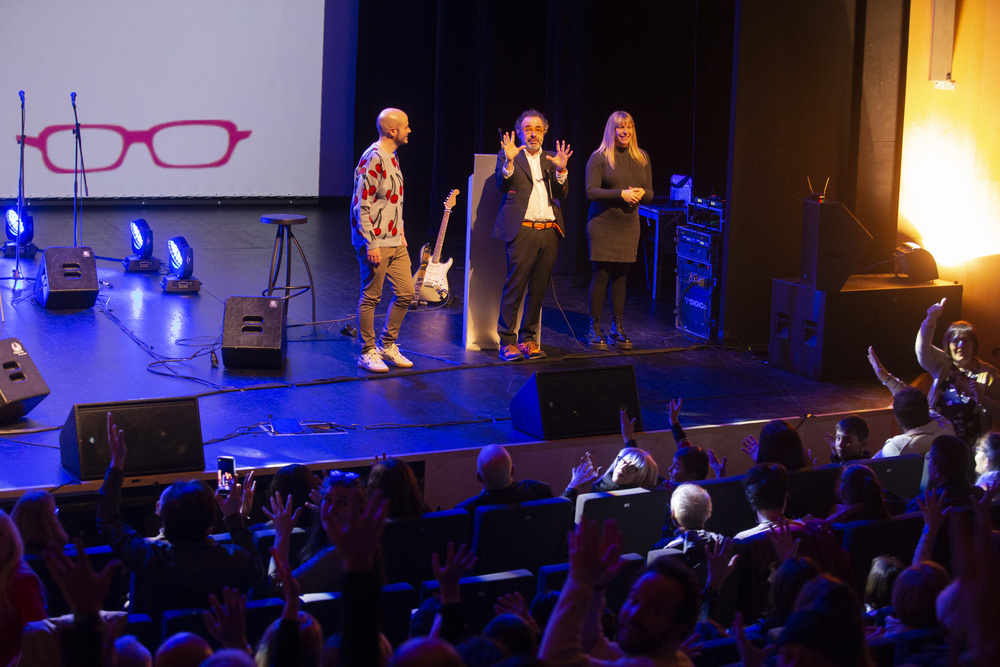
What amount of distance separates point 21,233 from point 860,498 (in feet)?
27.0

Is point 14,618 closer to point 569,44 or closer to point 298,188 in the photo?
point 569,44

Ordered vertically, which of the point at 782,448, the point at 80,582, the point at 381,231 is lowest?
the point at 782,448

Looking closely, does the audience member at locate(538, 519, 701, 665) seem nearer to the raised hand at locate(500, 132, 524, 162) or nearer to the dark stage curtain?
the raised hand at locate(500, 132, 524, 162)

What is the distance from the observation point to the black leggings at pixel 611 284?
706cm

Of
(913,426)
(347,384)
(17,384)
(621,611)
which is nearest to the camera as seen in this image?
(621,611)

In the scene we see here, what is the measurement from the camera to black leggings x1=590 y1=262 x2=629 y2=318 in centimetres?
706

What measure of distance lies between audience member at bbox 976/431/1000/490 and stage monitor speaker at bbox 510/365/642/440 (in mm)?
1606

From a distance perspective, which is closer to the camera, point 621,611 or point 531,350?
point 621,611

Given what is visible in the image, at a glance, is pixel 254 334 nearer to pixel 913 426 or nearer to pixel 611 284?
pixel 611 284

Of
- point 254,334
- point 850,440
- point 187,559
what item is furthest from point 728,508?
point 254,334

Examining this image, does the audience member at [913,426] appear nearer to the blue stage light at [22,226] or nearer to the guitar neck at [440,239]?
the guitar neck at [440,239]

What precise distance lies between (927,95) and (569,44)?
A: 3.40 m

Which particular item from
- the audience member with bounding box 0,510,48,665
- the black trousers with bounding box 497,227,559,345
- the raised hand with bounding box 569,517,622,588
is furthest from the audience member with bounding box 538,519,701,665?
the black trousers with bounding box 497,227,559,345

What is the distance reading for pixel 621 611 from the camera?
2244mm
